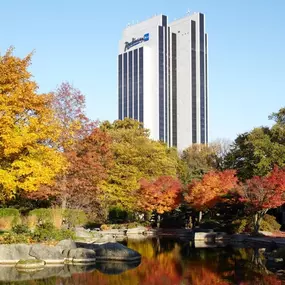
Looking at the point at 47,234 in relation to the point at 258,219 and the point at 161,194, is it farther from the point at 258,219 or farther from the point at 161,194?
the point at 161,194

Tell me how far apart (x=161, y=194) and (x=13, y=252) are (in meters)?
18.7

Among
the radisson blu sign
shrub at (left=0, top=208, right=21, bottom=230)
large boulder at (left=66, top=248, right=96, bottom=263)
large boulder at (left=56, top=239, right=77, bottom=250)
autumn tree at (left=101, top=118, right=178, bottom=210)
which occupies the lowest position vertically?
large boulder at (left=66, top=248, right=96, bottom=263)

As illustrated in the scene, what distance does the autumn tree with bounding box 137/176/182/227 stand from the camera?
35.2 meters

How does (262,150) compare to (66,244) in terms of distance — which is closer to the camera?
(66,244)

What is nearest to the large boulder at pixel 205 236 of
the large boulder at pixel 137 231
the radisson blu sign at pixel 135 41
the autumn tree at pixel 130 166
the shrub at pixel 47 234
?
the large boulder at pixel 137 231

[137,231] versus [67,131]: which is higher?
[67,131]

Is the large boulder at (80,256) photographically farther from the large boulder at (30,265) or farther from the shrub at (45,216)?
the shrub at (45,216)

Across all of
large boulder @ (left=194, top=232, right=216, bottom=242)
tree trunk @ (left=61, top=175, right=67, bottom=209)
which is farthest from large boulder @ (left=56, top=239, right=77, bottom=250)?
large boulder @ (left=194, top=232, right=216, bottom=242)

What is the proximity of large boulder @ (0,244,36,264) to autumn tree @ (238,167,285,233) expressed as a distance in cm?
1425

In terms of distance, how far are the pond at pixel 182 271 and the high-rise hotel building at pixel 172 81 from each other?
72.6 metres

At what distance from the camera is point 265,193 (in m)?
27.1

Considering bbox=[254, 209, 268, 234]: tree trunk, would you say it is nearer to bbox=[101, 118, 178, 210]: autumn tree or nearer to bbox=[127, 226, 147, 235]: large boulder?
bbox=[127, 226, 147, 235]: large boulder

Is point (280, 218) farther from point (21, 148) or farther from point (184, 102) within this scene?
point (184, 102)

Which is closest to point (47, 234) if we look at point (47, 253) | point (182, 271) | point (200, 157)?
point (47, 253)
